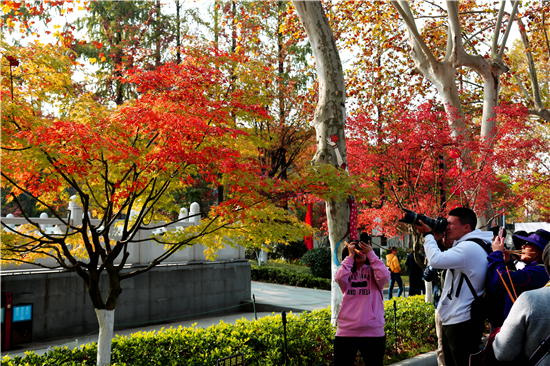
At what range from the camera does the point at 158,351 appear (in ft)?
18.6

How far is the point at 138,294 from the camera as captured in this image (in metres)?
11.6

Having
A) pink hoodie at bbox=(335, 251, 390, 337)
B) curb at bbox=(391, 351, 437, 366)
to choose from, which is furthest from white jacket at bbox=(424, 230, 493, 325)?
curb at bbox=(391, 351, 437, 366)

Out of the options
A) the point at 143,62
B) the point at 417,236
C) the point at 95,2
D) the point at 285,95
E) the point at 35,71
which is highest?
the point at 95,2

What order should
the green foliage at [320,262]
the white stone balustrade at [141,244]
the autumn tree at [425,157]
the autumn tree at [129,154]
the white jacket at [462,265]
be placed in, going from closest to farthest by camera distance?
the white jacket at [462,265]
the autumn tree at [129,154]
the autumn tree at [425,157]
the white stone balustrade at [141,244]
the green foliage at [320,262]

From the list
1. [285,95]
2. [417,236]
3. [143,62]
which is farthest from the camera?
[143,62]

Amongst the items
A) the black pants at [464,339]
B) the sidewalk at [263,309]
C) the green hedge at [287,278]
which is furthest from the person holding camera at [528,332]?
the green hedge at [287,278]

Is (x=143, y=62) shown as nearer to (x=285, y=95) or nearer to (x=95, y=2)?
(x=95, y=2)

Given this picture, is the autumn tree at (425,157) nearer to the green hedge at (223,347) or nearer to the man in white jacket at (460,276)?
the green hedge at (223,347)

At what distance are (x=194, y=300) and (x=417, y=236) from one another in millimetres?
6853

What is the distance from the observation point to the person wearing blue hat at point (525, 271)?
343cm

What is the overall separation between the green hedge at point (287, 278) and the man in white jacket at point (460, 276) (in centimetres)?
1469

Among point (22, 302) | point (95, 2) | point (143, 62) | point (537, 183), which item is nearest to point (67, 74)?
point (22, 302)

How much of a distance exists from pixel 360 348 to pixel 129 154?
3.25 m

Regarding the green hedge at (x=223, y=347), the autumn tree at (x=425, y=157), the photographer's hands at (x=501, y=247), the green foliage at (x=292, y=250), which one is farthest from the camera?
the green foliage at (x=292, y=250)
